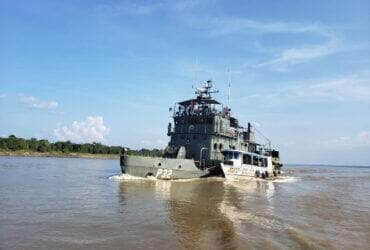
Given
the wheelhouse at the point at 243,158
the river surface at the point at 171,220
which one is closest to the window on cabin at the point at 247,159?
the wheelhouse at the point at 243,158

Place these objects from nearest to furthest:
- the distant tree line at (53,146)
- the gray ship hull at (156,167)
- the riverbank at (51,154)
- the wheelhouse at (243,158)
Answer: the gray ship hull at (156,167)
the wheelhouse at (243,158)
the riverbank at (51,154)
the distant tree line at (53,146)

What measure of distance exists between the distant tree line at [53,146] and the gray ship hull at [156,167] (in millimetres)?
61575

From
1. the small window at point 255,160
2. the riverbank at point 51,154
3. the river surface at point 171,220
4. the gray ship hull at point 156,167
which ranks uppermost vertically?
the riverbank at point 51,154

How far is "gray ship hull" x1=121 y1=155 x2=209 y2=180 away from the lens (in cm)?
3650

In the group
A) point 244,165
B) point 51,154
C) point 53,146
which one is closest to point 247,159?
point 244,165

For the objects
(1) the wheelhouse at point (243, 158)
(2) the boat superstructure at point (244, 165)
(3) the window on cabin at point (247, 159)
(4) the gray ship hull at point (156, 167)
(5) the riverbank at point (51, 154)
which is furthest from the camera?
(5) the riverbank at point (51, 154)

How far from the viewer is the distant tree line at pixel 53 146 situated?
115375mm

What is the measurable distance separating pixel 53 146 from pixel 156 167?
329 feet

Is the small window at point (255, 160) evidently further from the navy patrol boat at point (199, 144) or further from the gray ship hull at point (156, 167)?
the gray ship hull at point (156, 167)

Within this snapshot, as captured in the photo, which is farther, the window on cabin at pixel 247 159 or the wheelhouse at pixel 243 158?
the window on cabin at pixel 247 159

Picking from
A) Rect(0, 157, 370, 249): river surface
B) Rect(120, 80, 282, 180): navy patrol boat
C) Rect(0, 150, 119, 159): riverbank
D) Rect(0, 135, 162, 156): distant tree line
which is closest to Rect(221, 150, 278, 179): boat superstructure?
Rect(120, 80, 282, 180): navy patrol boat

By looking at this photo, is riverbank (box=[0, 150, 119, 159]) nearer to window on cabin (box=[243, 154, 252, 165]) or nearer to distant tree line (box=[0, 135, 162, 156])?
distant tree line (box=[0, 135, 162, 156])

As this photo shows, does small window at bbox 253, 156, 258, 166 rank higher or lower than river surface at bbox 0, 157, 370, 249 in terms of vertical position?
higher

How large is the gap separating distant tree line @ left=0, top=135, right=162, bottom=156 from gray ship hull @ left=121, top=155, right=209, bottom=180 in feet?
202
